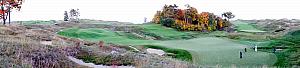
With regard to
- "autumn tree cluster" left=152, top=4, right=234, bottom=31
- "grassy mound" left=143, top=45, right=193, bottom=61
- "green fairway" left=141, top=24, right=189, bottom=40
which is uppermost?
"autumn tree cluster" left=152, top=4, right=234, bottom=31

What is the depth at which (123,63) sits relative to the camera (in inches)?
742

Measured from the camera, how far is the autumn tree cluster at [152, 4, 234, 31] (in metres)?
105

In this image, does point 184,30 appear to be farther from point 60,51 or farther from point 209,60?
point 60,51

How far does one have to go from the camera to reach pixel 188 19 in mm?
108938

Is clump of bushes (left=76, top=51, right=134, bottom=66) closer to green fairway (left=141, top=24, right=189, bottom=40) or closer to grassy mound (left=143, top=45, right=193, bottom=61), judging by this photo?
grassy mound (left=143, top=45, right=193, bottom=61)

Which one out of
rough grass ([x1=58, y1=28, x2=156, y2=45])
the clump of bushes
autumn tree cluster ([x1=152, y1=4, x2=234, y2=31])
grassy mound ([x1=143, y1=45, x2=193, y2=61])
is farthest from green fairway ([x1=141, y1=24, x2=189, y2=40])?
the clump of bushes

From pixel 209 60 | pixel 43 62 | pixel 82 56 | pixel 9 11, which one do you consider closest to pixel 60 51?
pixel 82 56

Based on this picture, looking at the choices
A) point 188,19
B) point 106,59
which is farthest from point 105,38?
point 106,59

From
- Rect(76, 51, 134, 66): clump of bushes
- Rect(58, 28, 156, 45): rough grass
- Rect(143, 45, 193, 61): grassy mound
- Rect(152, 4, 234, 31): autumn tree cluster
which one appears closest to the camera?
Rect(76, 51, 134, 66): clump of bushes

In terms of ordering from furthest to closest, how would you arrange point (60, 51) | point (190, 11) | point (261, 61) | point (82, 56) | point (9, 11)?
point (190, 11), point (9, 11), point (261, 61), point (82, 56), point (60, 51)

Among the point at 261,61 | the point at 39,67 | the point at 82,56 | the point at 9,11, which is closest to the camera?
the point at 39,67

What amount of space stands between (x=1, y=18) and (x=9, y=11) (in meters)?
3.02

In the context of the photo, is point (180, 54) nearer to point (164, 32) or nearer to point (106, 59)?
point (106, 59)

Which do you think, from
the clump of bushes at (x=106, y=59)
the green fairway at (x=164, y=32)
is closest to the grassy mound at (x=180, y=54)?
the clump of bushes at (x=106, y=59)
